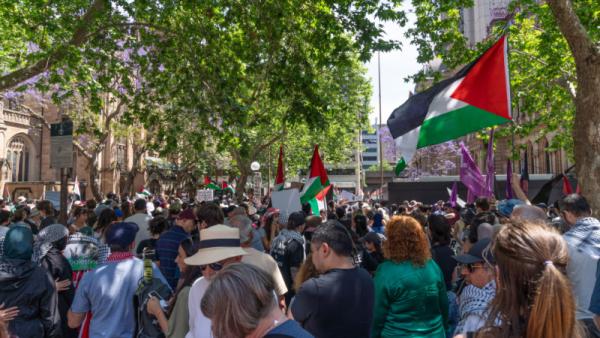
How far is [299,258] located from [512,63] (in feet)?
46.6

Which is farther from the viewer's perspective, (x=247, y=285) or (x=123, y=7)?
(x=123, y=7)

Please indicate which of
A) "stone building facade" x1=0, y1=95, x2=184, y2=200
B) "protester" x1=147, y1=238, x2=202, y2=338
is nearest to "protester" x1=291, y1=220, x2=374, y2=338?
"protester" x1=147, y1=238, x2=202, y2=338

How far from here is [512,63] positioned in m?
17.2

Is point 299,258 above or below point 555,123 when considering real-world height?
below

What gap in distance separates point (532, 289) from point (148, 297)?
9.83 ft

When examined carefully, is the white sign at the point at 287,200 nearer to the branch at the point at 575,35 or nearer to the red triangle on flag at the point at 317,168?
the red triangle on flag at the point at 317,168

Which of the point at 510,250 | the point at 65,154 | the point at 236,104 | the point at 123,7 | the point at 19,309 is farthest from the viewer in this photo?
the point at 123,7

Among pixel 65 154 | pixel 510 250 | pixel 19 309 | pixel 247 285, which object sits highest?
pixel 65 154

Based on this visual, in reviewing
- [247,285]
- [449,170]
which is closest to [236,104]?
[247,285]

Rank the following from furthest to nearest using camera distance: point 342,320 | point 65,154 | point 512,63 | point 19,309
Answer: point 512,63 < point 65,154 < point 19,309 < point 342,320

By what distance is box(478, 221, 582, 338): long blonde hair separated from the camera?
163 cm

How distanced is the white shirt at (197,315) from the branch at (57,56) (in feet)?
27.2

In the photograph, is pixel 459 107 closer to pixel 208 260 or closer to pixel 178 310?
pixel 208 260

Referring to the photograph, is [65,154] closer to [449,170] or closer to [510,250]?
[510,250]
